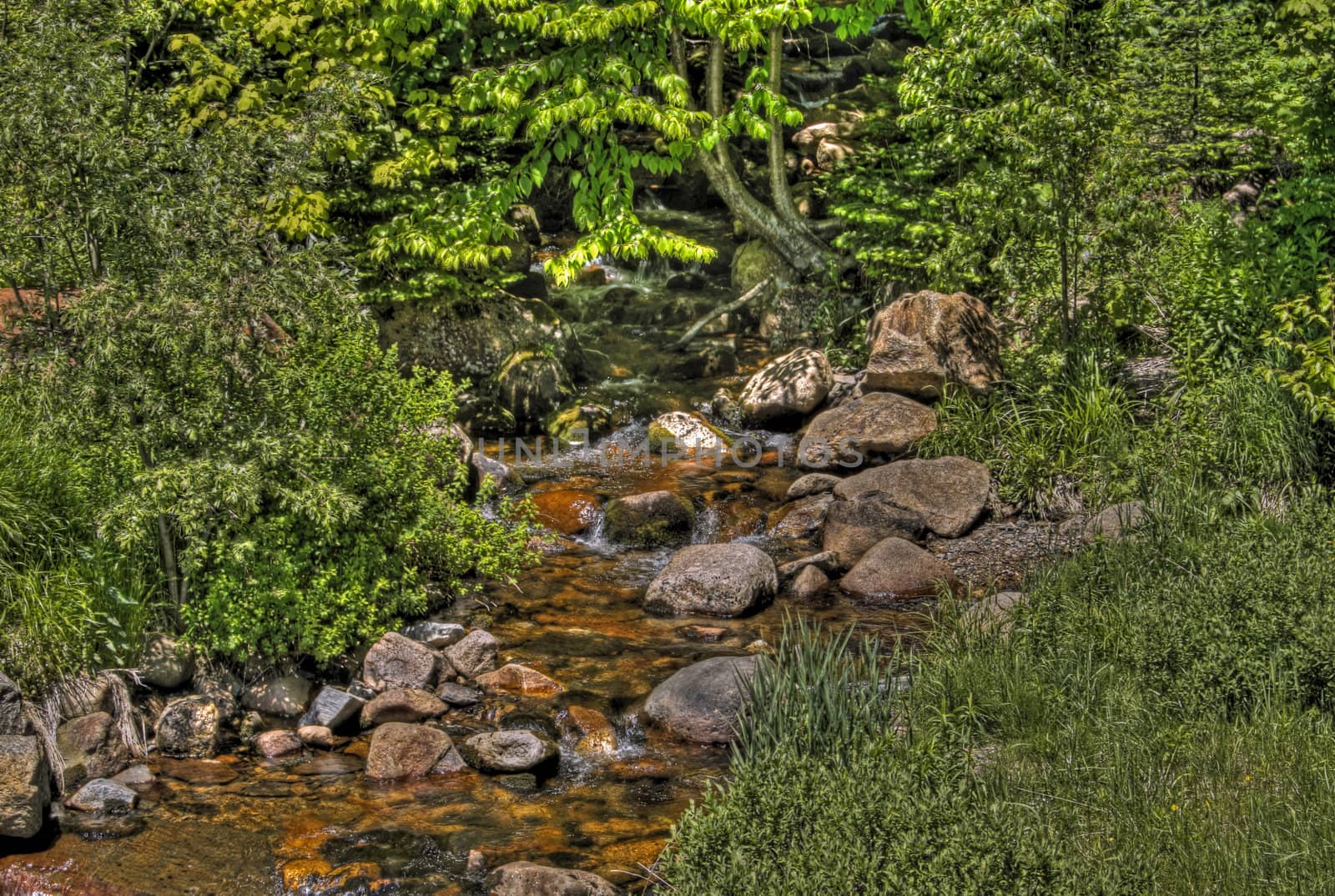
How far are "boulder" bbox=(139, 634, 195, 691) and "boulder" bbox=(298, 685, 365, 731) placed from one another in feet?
2.70

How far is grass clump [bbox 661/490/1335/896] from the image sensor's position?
4332 mm

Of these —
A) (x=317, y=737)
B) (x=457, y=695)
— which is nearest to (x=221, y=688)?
(x=317, y=737)

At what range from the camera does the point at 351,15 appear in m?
13.6

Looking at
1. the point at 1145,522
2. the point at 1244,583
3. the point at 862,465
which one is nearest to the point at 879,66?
the point at 862,465

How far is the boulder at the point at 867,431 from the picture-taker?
1216cm

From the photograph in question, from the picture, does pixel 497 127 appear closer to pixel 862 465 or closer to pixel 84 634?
pixel 862 465

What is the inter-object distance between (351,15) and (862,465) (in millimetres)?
7865

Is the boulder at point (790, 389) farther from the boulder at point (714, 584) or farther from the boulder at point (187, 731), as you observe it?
the boulder at point (187, 731)

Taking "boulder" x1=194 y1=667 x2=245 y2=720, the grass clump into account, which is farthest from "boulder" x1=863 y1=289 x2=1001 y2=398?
"boulder" x1=194 y1=667 x2=245 y2=720

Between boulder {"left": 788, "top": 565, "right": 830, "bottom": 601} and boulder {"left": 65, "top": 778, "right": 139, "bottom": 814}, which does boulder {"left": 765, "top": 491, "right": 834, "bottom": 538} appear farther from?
boulder {"left": 65, "top": 778, "right": 139, "bottom": 814}

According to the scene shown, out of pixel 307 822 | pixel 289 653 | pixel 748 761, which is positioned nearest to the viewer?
pixel 748 761

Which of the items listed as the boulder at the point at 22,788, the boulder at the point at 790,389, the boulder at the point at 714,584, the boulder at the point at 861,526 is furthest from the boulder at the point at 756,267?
the boulder at the point at 22,788

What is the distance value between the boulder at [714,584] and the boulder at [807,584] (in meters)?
0.16

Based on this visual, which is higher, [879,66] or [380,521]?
[879,66]
